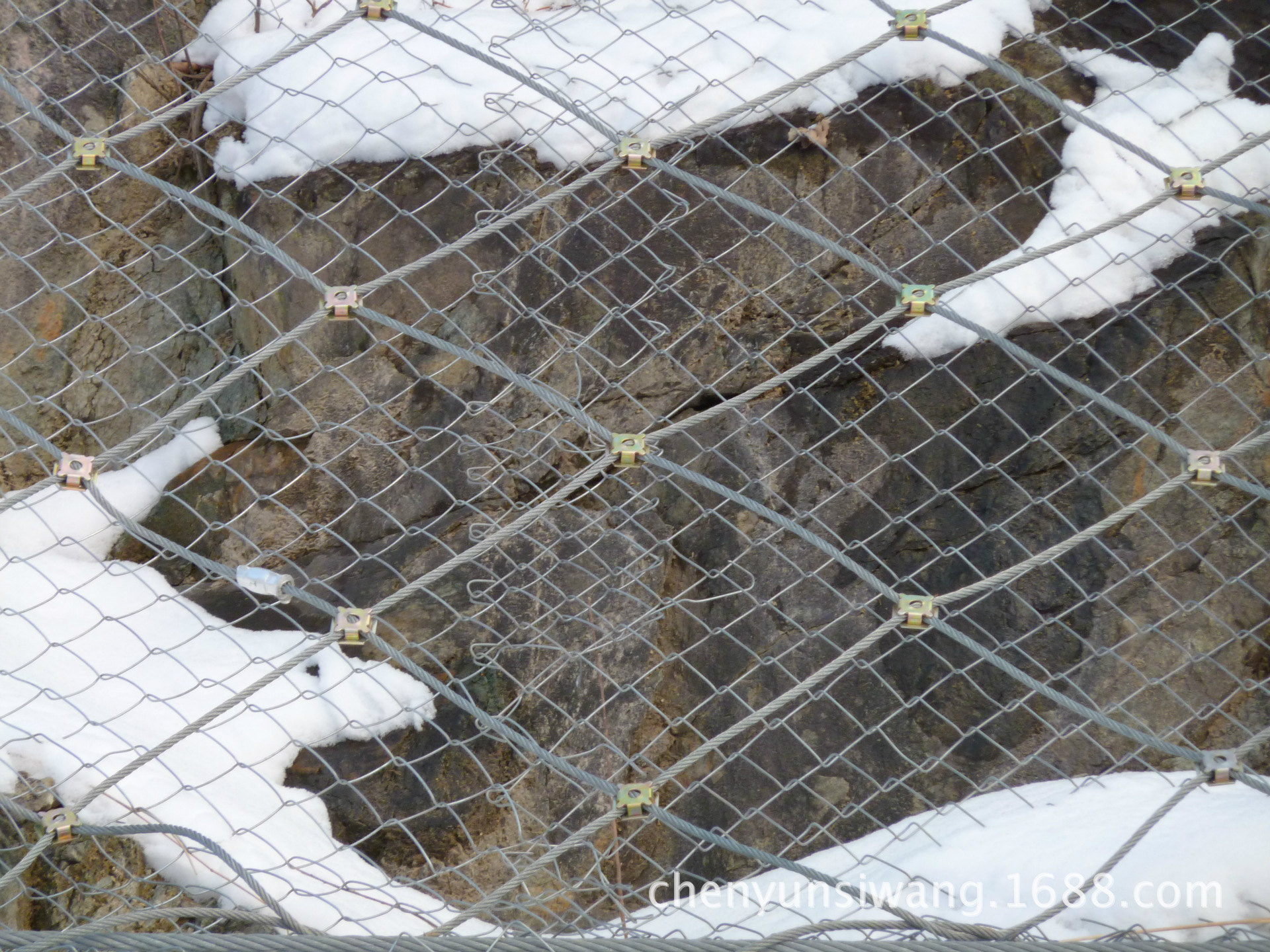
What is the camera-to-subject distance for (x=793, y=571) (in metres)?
1.44

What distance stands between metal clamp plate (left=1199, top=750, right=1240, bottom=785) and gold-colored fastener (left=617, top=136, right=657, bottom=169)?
0.85 meters

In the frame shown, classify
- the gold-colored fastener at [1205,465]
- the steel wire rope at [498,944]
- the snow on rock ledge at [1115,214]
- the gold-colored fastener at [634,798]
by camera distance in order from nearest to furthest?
the steel wire rope at [498,944], the gold-colored fastener at [634,798], the gold-colored fastener at [1205,465], the snow on rock ledge at [1115,214]

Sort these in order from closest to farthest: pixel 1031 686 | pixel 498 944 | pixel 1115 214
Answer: pixel 498 944, pixel 1031 686, pixel 1115 214

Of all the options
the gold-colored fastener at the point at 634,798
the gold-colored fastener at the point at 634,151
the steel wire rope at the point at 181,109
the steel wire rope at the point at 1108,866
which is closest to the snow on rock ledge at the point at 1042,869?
the steel wire rope at the point at 1108,866

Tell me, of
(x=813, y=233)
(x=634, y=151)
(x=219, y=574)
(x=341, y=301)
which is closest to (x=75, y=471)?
(x=219, y=574)

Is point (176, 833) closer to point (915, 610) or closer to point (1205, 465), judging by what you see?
point (915, 610)

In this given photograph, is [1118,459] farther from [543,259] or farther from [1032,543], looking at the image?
[543,259]

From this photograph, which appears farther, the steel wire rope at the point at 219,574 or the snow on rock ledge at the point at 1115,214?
the snow on rock ledge at the point at 1115,214

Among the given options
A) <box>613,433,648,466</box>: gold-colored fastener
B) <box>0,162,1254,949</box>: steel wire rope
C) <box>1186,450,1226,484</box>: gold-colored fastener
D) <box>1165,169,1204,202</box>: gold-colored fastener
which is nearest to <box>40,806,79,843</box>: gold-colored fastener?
<box>0,162,1254,949</box>: steel wire rope

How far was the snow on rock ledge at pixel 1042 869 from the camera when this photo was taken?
3.39 feet

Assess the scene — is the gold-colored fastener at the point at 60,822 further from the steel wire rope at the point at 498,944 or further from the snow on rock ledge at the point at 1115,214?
the snow on rock ledge at the point at 1115,214

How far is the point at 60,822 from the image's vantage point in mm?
1015

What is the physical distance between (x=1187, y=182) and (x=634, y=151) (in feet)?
2.05

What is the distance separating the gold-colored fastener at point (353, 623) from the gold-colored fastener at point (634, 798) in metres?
0.29
